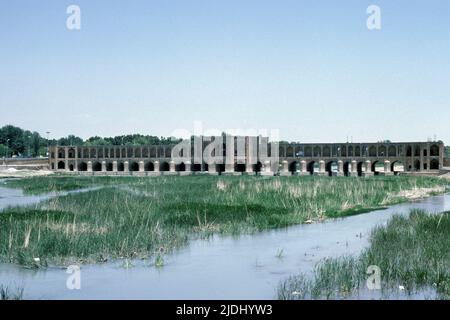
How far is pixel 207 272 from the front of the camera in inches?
671

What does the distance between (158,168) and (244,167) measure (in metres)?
15.3

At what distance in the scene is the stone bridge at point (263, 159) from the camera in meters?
90.8

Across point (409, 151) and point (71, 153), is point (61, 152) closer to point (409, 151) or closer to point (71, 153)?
point (71, 153)

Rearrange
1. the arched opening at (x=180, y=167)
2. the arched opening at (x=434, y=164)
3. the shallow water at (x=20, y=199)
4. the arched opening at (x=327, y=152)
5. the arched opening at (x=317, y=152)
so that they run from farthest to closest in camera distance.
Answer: the arched opening at (x=180, y=167)
the arched opening at (x=317, y=152)
the arched opening at (x=327, y=152)
the arched opening at (x=434, y=164)
the shallow water at (x=20, y=199)

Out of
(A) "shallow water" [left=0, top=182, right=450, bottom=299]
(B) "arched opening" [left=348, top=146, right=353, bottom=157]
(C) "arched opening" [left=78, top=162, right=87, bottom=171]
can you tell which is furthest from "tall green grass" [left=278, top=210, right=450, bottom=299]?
(C) "arched opening" [left=78, top=162, right=87, bottom=171]

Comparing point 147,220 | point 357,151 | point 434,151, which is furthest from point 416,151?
point 147,220

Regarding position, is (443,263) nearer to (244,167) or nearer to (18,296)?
(18,296)

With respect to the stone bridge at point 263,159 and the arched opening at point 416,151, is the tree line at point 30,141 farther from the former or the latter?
the arched opening at point 416,151

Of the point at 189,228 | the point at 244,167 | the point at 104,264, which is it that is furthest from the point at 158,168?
the point at 104,264

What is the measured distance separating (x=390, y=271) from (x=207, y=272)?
5.21 metres

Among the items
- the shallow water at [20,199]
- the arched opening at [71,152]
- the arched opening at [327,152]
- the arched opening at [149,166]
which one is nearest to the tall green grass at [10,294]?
the shallow water at [20,199]

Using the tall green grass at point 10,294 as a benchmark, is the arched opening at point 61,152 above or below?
above

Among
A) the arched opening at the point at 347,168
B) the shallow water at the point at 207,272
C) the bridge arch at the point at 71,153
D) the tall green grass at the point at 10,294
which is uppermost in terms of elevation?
the bridge arch at the point at 71,153

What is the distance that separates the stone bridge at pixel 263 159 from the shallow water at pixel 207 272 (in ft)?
214
